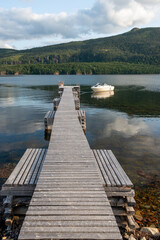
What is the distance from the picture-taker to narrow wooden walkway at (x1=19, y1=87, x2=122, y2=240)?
423 centimetres

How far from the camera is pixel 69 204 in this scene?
5.06 metres

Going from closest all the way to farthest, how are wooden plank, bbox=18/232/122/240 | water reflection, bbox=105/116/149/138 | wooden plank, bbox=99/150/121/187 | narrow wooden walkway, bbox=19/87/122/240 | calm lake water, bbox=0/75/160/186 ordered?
wooden plank, bbox=18/232/122/240
narrow wooden walkway, bbox=19/87/122/240
wooden plank, bbox=99/150/121/187
calm lake water, bbox=0/75/160/186
water reflection, bbox=105/116/149/138

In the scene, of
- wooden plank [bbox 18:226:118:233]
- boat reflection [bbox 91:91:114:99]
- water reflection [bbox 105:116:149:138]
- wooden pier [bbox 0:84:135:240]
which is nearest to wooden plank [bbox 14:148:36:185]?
wooden pier [bbox 0:84:135:240]

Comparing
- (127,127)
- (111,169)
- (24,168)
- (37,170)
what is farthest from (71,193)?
(127,127)

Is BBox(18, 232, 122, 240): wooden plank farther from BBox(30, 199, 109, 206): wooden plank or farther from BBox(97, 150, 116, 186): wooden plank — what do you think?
BBox(97, 150, 116, 186): wooden plank

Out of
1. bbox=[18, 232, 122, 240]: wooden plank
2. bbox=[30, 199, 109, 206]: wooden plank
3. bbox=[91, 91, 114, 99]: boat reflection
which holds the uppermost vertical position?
bbox=[30, 199, 109, 206]: wooden plank

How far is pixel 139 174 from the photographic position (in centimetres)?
1078

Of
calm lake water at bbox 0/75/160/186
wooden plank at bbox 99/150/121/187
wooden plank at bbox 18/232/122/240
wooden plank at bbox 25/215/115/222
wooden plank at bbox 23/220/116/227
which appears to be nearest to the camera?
wooden plank at bbox 18/232/122/240

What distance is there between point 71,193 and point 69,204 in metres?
0.45

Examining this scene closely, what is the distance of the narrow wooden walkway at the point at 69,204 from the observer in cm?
423

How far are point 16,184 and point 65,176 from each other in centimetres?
183

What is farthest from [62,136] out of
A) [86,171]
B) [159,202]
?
[159,202]

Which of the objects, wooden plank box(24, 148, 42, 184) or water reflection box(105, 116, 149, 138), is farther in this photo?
water reflection box(105, 116, 149, 138)

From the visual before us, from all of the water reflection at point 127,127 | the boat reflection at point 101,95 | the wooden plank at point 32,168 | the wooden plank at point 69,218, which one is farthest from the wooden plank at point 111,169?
the boat reflection at point 101,95
